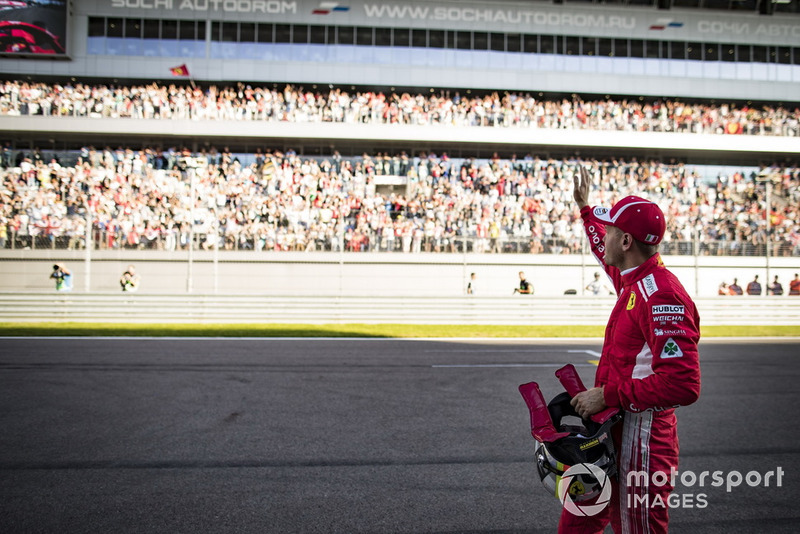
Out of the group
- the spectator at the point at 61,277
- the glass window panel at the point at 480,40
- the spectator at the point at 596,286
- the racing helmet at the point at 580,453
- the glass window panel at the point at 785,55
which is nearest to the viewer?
the racing helmet at the point at 580,453

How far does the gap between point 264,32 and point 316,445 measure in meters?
29.1

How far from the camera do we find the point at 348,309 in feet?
53.3

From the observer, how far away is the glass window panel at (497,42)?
1235 inches

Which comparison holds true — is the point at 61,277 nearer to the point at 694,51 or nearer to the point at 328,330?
the point at 328,330

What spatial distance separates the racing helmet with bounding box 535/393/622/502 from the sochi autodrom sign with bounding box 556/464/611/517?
0.03 ft

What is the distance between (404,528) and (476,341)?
368 inches

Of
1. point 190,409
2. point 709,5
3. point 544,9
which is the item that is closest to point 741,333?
point 190,409

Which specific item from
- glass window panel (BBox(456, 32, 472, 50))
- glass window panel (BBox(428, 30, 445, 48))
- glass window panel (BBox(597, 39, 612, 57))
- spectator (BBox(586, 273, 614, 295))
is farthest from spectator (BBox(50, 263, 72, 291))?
glass window panel (BBox(597, 39, 612, 57))

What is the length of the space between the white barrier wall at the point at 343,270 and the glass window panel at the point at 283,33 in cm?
1419

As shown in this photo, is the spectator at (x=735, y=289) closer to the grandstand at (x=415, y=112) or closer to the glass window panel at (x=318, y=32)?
the grandstand at (x=415, y=112)

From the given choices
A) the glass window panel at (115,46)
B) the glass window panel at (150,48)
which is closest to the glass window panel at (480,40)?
the glass window panel at (150,48)

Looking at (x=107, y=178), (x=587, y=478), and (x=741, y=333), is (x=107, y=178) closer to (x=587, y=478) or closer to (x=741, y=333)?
(x=741, y=333)

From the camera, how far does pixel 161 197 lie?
23719mm
